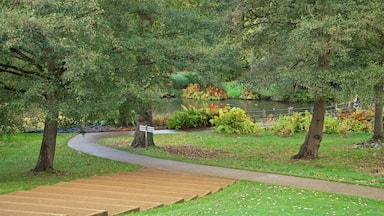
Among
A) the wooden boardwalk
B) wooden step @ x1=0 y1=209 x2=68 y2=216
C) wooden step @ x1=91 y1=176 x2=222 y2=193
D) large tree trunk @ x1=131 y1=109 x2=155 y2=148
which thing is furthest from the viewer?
large tree trunk @ x1=131 y1=109 x2=155 y2=148

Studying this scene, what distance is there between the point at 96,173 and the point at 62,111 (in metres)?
3.15

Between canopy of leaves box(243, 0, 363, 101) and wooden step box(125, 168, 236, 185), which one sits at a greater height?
canopy of leaves box(243, 0, 363, 101)

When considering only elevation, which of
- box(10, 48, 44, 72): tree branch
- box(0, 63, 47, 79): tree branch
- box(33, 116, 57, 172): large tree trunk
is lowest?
box(33, 116, 57, 172): large tree trunk

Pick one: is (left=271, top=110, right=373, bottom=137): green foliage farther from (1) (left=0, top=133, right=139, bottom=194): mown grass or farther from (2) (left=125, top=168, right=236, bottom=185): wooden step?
(2) (left=125, top=168, right=236, bottom=185): wooden step

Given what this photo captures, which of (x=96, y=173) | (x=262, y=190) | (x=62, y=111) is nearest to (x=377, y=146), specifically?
(x=262, y=190)

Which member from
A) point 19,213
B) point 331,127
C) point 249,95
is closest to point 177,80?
point 331,127

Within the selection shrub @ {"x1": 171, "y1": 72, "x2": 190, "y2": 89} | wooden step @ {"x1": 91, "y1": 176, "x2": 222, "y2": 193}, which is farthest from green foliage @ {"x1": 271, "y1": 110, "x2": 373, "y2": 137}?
wooden step @ {"x1": 91, "y1": 176, "x2": 222, "y2": 193}

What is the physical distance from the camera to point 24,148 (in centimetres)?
2052

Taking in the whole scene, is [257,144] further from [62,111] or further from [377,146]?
[62,111]

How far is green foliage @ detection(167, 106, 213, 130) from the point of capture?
27844 millimetres

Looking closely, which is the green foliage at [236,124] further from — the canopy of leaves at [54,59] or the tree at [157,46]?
the canopy of leaves at [54,59]

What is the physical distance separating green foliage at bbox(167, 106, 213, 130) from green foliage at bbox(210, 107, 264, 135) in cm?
262

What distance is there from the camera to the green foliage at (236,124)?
25.1 m

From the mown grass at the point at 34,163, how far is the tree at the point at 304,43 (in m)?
5.64
